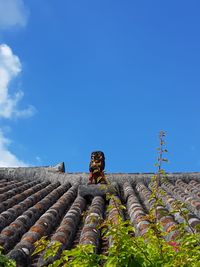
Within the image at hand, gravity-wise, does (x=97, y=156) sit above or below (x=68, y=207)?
above

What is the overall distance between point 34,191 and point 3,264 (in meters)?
7.00

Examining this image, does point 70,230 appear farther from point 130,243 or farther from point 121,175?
point 121,175

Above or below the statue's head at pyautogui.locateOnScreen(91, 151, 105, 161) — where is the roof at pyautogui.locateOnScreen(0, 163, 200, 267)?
below

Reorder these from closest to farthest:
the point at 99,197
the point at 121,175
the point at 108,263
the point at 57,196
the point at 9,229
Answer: the point at 108,263 < the point at 9,229 < the point at 99,197 < the point at 57,196 < the point at 121,175

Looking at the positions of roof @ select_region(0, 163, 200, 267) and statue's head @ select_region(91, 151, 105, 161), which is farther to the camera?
statue's head @ select_region(91, 151, 105, 161)

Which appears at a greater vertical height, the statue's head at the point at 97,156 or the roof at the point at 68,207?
the statue's head at the point at 97,156

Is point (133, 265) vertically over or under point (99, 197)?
under

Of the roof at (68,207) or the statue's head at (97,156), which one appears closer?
the roof at (68,207)

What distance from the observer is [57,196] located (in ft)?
33.5

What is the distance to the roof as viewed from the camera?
5902 mm

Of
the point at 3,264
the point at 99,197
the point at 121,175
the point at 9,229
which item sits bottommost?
the point at 3,264

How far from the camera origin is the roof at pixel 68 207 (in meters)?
5.90

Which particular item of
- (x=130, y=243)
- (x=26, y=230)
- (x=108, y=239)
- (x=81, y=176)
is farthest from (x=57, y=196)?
(x=130, y=243)

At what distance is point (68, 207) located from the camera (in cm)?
893
